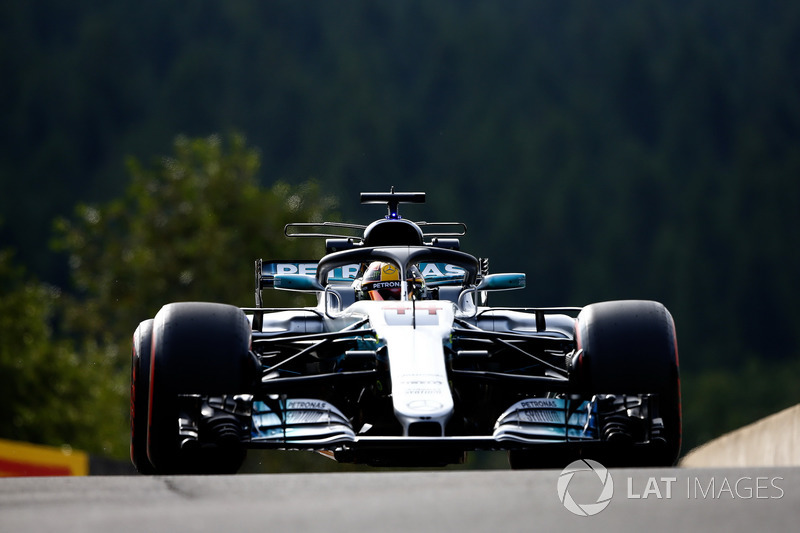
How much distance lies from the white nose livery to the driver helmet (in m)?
0.83

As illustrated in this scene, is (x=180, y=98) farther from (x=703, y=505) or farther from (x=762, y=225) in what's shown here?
(x=703, y=505)

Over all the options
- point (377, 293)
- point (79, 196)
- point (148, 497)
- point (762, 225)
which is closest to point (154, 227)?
point (377, 293)

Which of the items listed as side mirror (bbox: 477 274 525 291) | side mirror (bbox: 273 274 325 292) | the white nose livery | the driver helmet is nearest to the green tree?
side mirror (bbox: 273 274 325 292)

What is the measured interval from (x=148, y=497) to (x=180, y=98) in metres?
108

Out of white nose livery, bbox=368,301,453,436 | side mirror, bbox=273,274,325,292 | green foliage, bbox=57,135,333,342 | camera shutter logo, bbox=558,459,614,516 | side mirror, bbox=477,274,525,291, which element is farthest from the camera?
green foliage, bbox=57,135,333,342

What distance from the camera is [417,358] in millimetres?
9102

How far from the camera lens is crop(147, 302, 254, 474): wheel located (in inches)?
341

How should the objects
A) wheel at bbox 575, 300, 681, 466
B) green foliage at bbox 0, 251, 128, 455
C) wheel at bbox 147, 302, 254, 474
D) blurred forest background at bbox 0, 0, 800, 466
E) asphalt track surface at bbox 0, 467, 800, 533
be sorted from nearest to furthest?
1. asphalt track surface at bbox 0, 467, 800, 533
2. wheel at bbox 147, 302, 254, 474
3. wheel at bbox 575, 300, 681, 466
4. green foliage at bbox 0, 251, 128, 455
5. blurred forest background at bbox 0, 0, 800, 466

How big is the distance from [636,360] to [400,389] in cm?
145

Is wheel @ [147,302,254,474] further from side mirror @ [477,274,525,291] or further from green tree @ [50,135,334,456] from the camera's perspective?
green tree @ [50,135,334,456]

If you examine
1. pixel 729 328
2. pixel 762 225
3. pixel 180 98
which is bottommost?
pixel 729 328

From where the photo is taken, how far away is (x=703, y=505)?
5.32 m

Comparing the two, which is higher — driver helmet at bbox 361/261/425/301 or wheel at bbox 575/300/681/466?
driver helmet at bbox 361/261/425/301

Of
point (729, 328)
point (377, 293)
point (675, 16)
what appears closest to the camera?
point (377, 293)
